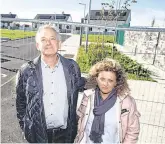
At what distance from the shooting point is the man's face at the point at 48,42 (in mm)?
2635

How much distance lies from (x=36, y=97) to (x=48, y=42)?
1.91 ft

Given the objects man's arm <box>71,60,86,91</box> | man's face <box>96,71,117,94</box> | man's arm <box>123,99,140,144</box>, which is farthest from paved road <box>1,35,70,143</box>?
man's arm <box>123,99,140,144</box>

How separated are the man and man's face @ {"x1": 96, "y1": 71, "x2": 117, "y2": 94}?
26 cm

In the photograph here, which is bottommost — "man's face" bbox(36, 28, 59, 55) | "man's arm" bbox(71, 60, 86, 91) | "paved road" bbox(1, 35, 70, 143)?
"paved road" bbox(1, 35, 70, 143)

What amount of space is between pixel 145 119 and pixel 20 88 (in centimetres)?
358

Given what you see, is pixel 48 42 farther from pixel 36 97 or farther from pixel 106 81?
pixel 106 81

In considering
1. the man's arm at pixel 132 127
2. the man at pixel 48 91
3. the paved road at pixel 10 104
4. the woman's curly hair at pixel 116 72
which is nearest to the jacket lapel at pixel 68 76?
the man at pixel 48 91

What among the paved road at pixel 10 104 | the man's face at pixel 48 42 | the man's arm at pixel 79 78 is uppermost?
the man's face at pixel 48 42

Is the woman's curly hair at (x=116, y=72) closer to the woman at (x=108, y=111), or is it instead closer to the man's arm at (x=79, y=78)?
the woman at (x=108, y=111)

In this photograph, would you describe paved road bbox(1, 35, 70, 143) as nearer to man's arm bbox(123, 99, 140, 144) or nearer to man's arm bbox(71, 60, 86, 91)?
man's arm bbox(71, 60, 86, 91)

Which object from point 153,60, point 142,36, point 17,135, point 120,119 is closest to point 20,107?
point 120,119

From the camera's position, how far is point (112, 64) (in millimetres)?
2758

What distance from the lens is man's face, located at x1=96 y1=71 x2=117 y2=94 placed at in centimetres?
272

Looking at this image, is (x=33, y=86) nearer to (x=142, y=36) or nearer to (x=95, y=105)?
(x=95, y=105)
